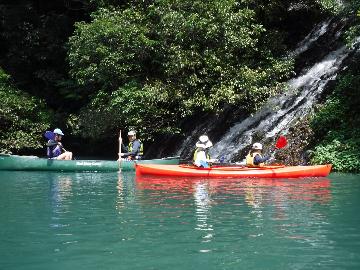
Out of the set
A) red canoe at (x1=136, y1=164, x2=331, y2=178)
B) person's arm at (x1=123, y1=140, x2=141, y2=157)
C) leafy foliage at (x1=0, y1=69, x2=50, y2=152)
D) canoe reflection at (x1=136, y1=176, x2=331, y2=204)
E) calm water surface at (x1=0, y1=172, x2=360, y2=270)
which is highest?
leafy foliage at (x1=0, y1=69, x2=50, y2=152)

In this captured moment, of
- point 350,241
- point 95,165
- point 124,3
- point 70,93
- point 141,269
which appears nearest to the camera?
point 141,269

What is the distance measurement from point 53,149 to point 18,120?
5.70 m

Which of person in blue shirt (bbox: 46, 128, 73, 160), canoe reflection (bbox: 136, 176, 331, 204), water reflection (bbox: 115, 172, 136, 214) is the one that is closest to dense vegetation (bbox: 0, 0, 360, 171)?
person in blue shirt (bbox: 46, 128, 73, 160)

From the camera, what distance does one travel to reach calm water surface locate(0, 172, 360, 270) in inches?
287

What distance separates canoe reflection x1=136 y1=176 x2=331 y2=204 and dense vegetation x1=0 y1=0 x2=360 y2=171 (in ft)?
11.6

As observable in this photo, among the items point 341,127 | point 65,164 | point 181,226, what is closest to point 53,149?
point 65,164

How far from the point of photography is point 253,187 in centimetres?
1454

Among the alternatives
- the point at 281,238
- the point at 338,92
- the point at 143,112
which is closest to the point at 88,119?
the point at 143,112

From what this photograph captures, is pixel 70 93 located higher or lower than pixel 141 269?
higher

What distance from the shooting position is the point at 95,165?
1941cm

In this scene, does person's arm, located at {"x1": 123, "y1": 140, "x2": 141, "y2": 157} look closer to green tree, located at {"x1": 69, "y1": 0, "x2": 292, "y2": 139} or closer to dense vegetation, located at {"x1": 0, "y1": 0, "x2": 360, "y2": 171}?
green tree, located at {"x1": 69, "y1": 0, "x2": 292, "y2": 139}

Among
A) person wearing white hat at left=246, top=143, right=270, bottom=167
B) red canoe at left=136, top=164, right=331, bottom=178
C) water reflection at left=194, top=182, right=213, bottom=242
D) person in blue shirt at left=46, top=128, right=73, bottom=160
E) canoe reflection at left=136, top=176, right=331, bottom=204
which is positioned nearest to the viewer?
water reflection at left=194, top=182, right=213, bottom=242

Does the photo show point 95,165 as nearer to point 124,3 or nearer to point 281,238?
point 124,3

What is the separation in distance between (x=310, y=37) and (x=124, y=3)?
28.8 ft
